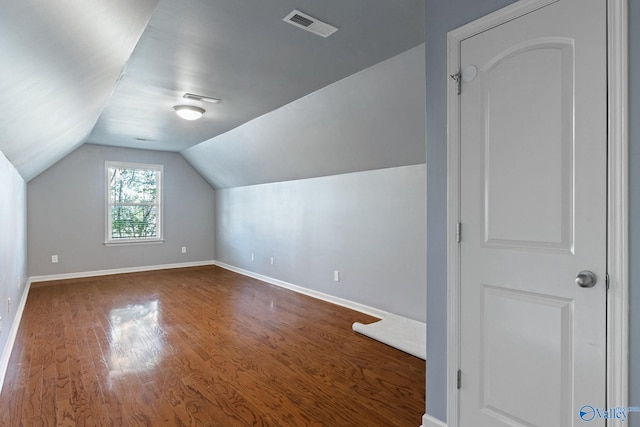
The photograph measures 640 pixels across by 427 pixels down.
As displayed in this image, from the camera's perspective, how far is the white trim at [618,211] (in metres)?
1.22

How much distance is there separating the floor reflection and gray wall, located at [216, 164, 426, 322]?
207 centimetres

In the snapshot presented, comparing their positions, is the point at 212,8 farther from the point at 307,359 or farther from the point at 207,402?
the point at 307,359

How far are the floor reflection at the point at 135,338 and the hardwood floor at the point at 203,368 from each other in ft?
0.03

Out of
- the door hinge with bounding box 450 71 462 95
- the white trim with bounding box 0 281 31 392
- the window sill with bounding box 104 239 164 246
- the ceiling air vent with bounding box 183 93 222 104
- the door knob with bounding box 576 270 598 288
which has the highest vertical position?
the ceiling air vent with bounding box 183 93 222 104

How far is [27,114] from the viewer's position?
2.40 m

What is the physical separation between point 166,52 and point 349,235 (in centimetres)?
277

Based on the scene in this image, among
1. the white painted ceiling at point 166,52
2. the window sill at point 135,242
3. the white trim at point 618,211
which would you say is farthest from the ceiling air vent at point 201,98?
the window sill at point 135,242

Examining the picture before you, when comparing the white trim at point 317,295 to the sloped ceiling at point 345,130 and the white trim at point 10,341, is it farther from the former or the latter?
the white trim at point 10,341

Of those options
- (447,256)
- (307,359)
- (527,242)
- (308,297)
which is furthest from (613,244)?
(308,297)

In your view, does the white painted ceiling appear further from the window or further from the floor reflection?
the window

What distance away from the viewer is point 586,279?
51.3 inches

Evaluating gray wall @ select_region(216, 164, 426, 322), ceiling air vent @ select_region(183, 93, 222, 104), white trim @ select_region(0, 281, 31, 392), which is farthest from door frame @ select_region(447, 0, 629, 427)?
white trim @ select_region(0, 281, 31, 392)

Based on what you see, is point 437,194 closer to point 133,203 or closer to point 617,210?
point 617,210

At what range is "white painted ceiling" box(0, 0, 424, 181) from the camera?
158 centimetres
